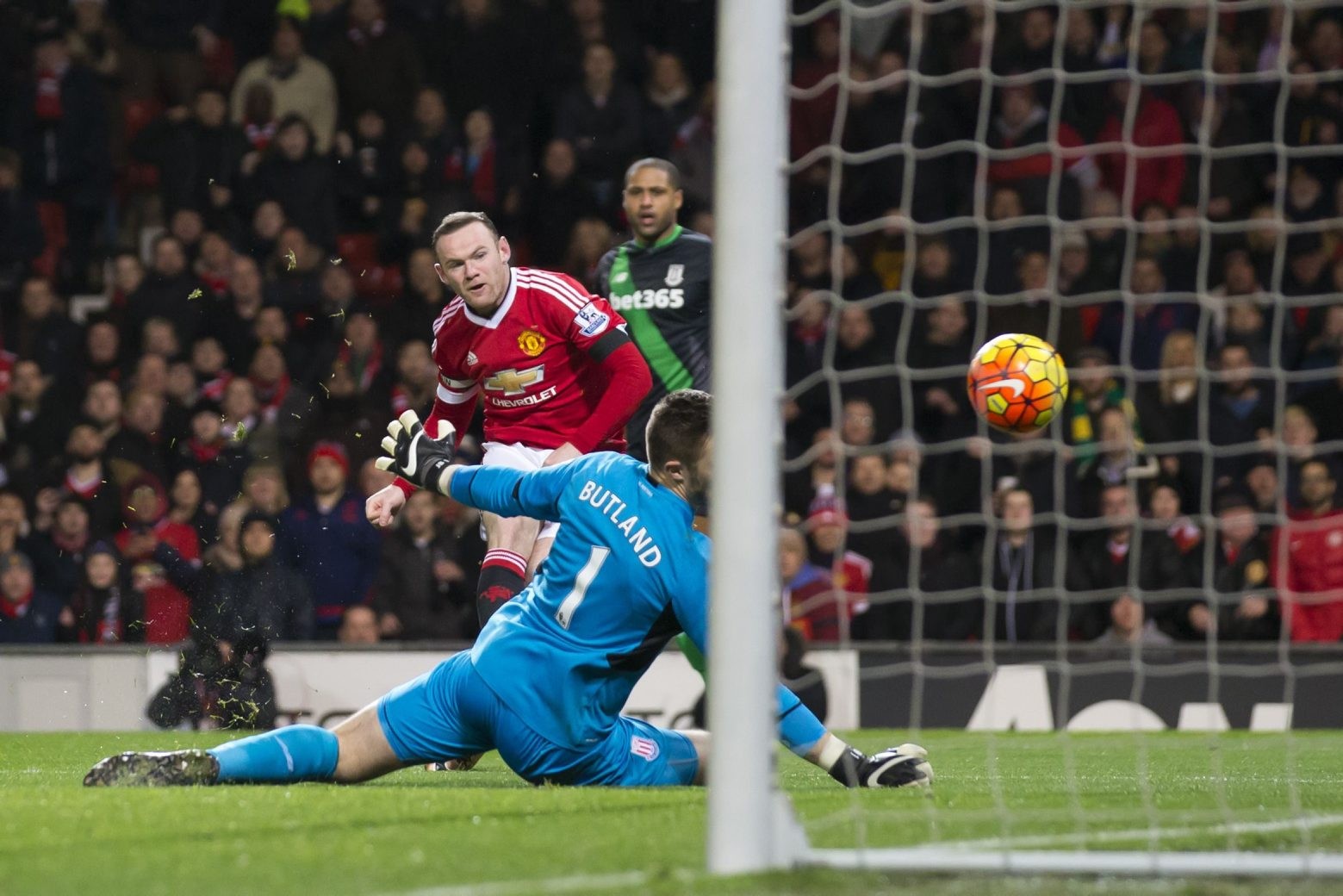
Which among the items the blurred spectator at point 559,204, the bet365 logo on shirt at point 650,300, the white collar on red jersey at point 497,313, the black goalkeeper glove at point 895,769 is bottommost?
the black goalkeeper glove at point 895,769

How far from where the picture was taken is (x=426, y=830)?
3.64 meters

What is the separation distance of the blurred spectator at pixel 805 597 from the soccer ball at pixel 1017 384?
273 cm

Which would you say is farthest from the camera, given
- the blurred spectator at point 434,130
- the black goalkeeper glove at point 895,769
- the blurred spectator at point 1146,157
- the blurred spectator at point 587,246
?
the blurred spectator at point 434,130

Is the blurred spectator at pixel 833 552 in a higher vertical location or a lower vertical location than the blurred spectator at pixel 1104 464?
lower

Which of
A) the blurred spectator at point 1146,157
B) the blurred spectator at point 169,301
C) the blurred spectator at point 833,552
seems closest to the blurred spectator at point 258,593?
the blurred spectator at point 169,301

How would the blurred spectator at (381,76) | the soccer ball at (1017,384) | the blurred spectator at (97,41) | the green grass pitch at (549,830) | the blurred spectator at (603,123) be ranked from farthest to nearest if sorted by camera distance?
the blurred spectator at (97,41) < the blurred spectator at (381,76) < the blurred spectator at (603,123) < the soccer ball at (1017,384) < the green grass pitch at (549,830)

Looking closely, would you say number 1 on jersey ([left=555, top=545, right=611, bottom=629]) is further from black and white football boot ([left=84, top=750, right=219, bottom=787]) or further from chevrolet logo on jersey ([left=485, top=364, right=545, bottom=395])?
chevrolet logo on jersey ([left=485, top=364, right=545, bottom=395])

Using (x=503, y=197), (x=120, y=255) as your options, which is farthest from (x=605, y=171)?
(x=120, y=255)

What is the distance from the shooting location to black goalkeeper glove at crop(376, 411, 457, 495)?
4.39 metres

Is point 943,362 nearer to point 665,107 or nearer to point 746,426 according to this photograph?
point 665,107

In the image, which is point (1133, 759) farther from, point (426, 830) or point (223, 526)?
point (223, 526)

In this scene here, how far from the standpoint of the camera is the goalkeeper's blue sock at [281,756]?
14.6 feet

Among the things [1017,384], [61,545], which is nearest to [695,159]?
[61,545]

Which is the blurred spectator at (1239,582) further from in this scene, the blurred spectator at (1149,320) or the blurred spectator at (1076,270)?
the blurred spectator at (1076,270)
